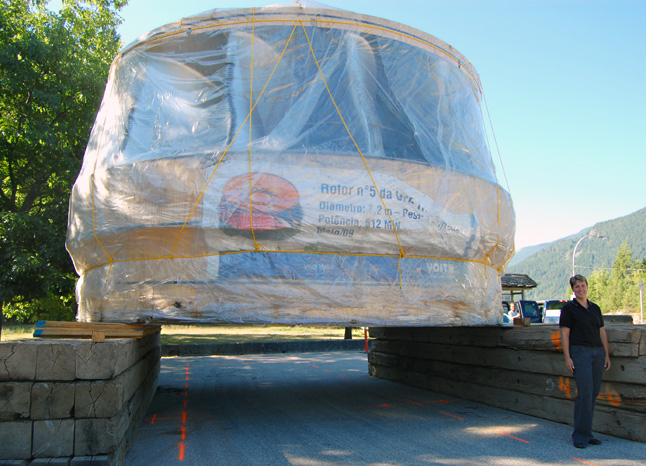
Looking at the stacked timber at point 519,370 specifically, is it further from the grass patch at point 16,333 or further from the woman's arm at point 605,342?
the grass patch at point 16,333

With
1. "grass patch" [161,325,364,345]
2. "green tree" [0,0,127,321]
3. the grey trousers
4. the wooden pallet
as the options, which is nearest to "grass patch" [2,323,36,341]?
"green tree" [0,0,127,321]

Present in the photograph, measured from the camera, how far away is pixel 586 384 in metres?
4.92

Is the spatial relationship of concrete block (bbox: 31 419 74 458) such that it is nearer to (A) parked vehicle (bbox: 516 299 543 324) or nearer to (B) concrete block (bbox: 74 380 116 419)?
(B) concrete block (bbox: 74 380 116 419)

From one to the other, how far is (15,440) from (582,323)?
189 inches

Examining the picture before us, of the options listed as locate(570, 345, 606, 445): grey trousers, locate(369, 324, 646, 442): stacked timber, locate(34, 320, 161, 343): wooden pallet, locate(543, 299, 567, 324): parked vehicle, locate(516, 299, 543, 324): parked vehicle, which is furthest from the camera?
locate(543, 299, 567, 324): parked vehicle

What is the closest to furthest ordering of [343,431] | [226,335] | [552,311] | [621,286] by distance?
1. [343,431]
2. [226,335]
3. [552,311]
4. [621,286]

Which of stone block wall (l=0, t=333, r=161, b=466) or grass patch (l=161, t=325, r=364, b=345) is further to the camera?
grass patch (l=161, t=325, r=364, b=345)

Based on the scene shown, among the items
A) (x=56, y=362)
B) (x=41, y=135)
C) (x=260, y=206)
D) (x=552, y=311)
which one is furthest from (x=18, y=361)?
(x=552, y=311)

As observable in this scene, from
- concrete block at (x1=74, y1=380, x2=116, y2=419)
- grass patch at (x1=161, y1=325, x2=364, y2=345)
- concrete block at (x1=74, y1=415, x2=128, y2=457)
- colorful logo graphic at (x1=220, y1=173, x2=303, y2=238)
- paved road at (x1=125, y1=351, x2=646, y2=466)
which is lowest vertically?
grass patch at (x1=161, y1=325, x2=364, y2=345)

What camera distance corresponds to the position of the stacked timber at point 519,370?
5.05 m

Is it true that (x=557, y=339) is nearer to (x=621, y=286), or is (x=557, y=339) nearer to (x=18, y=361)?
(x=18, y=361)

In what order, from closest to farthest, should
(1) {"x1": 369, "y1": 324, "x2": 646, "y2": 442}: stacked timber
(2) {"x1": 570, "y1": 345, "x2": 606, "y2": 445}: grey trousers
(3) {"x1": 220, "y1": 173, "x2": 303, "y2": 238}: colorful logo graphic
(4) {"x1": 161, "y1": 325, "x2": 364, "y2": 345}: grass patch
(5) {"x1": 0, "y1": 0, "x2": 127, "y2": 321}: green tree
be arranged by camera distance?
(2) {"x1": 570, "y1": 345, "x2": 606, "y2": 445}: grey trousers, (1) {"x1": 369, "y1": 324, "x2": 646, "y2": 442}: stacked timber, (3) {"x1": 220, "y1": 173, "x2": 303, "y2": 238}: colorful logo graphic, (5) {"x1": 0, "y1": 0, "x2": 127, "y2": 321}: green tree, (4) {"x1": 161, "y1": 325, "x2": 364, "y2": 345}: grass patch

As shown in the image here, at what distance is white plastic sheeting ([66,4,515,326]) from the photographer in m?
5.48

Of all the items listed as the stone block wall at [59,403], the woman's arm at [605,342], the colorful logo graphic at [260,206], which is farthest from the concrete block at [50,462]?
the woman's arm at [605,342]
